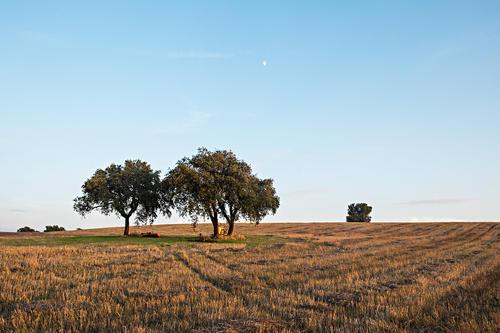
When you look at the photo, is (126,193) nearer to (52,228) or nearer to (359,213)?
(52,228)

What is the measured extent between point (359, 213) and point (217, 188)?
274ft

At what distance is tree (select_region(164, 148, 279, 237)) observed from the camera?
5103 cm

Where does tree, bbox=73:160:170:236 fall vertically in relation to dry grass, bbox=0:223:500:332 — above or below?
above

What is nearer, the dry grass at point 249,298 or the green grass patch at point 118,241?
the dry grass at point 249,298

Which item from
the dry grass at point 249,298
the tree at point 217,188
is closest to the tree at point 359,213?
the tree at point 217,188

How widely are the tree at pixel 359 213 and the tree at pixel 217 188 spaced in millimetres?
73444

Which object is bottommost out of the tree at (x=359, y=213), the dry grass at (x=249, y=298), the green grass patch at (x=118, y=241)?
the dry grass at (x=249, y=298)

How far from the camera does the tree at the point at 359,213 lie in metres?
123

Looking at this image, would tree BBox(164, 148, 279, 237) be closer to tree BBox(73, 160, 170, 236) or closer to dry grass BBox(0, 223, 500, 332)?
tree BBox(73, 160, 170, 236)

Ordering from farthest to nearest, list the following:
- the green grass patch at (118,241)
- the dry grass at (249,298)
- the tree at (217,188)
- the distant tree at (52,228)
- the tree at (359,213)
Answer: the tree at (359,213) < the distant tree at (52,228) < the tree at (217,188) < the green grass patch at (118,241) < the dry grass at (249,298)

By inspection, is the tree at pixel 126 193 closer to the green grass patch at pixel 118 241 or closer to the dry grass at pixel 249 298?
the green grass patch at pixel 118 241

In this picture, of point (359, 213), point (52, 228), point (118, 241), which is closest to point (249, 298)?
point (118, 241)

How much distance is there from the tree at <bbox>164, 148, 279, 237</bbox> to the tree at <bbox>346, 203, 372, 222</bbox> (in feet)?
241

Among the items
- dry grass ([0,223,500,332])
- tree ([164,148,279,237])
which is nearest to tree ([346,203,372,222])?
tree ([164,148,279,237])
